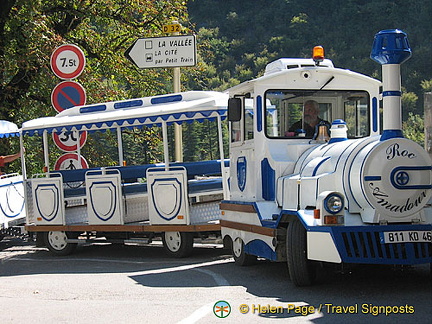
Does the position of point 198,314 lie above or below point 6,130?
below

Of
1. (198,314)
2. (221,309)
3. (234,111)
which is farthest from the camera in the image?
(234,111)

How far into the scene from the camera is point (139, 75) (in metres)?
23.5

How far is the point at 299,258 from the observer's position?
27.5 ft

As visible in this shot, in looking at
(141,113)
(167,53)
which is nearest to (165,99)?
(141,113)

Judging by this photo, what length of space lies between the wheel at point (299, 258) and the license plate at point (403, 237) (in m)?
1.04

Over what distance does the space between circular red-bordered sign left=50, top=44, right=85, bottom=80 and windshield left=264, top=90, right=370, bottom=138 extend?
6.13 m

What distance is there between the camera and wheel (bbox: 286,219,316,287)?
8.40 m

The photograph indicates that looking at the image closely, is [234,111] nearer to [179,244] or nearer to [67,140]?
[179,244]

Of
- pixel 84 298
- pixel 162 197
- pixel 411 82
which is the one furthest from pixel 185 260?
pixel 411 82

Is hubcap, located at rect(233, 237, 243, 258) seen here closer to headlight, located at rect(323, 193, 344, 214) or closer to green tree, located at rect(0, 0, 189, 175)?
headlight, located at rect(323, 193, 344, 214)

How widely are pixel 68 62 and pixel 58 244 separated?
145 inches

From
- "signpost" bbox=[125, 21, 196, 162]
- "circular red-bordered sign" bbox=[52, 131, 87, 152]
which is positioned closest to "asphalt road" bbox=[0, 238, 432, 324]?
"circular red-bordered sign" bbox=[52, 131, 87, 152]

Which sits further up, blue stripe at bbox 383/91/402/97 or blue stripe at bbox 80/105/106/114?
blue stripe at bbox 80/105/106/114

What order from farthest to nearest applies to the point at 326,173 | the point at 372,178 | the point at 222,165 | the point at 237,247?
the point at 222,165 < the point at 237,247 < the point at 326,173 < the point at 372,178
